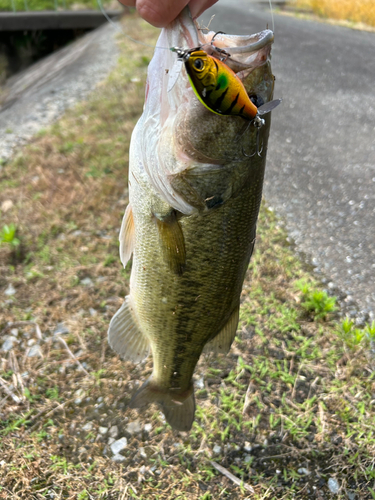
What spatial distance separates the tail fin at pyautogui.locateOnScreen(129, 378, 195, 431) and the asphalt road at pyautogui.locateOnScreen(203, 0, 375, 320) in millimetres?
1387

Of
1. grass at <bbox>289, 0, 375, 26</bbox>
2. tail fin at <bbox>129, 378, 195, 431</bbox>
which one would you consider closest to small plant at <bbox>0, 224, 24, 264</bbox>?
tail fin at <bbox>129, 378, 195, 431</bbox>

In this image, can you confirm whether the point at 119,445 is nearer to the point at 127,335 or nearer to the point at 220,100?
the point at 127,335

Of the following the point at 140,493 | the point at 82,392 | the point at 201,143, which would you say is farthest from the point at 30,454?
the point at 201,143

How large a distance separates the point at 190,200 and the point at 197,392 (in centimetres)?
134

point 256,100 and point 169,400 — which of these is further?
point 169,400

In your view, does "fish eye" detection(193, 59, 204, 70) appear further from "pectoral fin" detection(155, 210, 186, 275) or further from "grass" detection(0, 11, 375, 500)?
"grass" detection(0, 11, 375, 500)

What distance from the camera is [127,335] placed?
1.73m

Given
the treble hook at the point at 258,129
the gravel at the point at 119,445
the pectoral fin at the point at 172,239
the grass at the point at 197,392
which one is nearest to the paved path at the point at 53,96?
the grass at the point at 197,392

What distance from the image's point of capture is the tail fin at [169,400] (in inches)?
69.2

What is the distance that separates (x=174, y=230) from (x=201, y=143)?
31 centimetres

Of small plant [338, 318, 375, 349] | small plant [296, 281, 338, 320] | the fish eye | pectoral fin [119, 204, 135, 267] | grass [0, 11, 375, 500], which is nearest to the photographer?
the fish eye

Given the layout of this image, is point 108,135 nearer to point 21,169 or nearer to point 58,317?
point 21,169

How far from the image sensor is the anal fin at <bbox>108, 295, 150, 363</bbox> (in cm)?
170

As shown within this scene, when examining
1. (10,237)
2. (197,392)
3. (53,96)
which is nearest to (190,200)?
(197,392)
